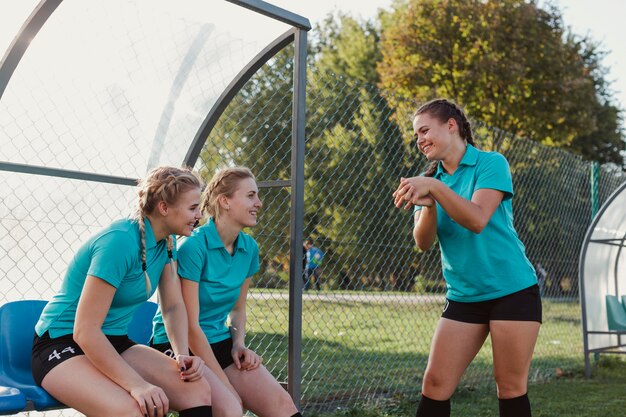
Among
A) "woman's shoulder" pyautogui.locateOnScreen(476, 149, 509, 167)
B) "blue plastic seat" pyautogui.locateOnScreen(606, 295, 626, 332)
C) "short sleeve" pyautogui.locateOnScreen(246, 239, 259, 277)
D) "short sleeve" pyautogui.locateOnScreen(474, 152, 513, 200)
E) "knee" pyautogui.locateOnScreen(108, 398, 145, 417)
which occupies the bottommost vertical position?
"blue plastic seat" pyautogui.locateOnScreen(606, 295, 626, 332)

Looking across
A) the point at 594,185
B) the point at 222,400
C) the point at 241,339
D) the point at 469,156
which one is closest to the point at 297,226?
the point at 241,339

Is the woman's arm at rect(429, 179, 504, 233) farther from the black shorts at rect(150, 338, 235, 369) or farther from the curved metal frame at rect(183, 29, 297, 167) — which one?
the curved metal frame at rect(183, 29, 297, 167)

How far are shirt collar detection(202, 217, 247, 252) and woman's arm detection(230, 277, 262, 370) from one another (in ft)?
0.60

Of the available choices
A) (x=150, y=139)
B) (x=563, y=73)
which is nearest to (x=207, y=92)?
(x=150, y=139)

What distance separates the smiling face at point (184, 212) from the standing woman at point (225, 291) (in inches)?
10.5

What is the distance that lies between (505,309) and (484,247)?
0.29 meters

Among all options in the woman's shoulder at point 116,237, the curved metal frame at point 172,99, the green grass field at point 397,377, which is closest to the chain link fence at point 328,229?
the green grass field at point 397,377

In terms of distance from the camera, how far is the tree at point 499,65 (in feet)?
71.2

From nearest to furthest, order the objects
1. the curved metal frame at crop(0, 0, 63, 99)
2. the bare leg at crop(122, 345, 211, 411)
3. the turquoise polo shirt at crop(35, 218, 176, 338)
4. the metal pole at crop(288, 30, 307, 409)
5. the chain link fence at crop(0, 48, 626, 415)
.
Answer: the turquoise polo shirt at crop(35, 218, 176, 338)
the bare leg at crop(122, 345, 211, 411)
the curved metal frame at crop(0, 0, 63, 99)
the metal pole at crop(288, 30, 307, 409)
the chain link fence at crop(0, 48, 626, 415)

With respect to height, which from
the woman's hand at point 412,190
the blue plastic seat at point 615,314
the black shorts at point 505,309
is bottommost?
the blue plastic seat at point 615,314

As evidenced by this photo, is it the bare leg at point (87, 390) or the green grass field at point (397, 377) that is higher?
the bare leg at point (87, 390)

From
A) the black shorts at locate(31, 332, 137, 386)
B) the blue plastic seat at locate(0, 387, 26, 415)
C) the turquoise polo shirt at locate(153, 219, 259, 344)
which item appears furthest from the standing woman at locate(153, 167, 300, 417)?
the blue plastic seat at locate(0, 387, 26, 415)

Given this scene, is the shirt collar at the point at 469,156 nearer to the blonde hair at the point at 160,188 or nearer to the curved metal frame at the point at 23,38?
the blonde hair at the point at 160,188

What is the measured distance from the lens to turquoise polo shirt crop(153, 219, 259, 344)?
3.42m
